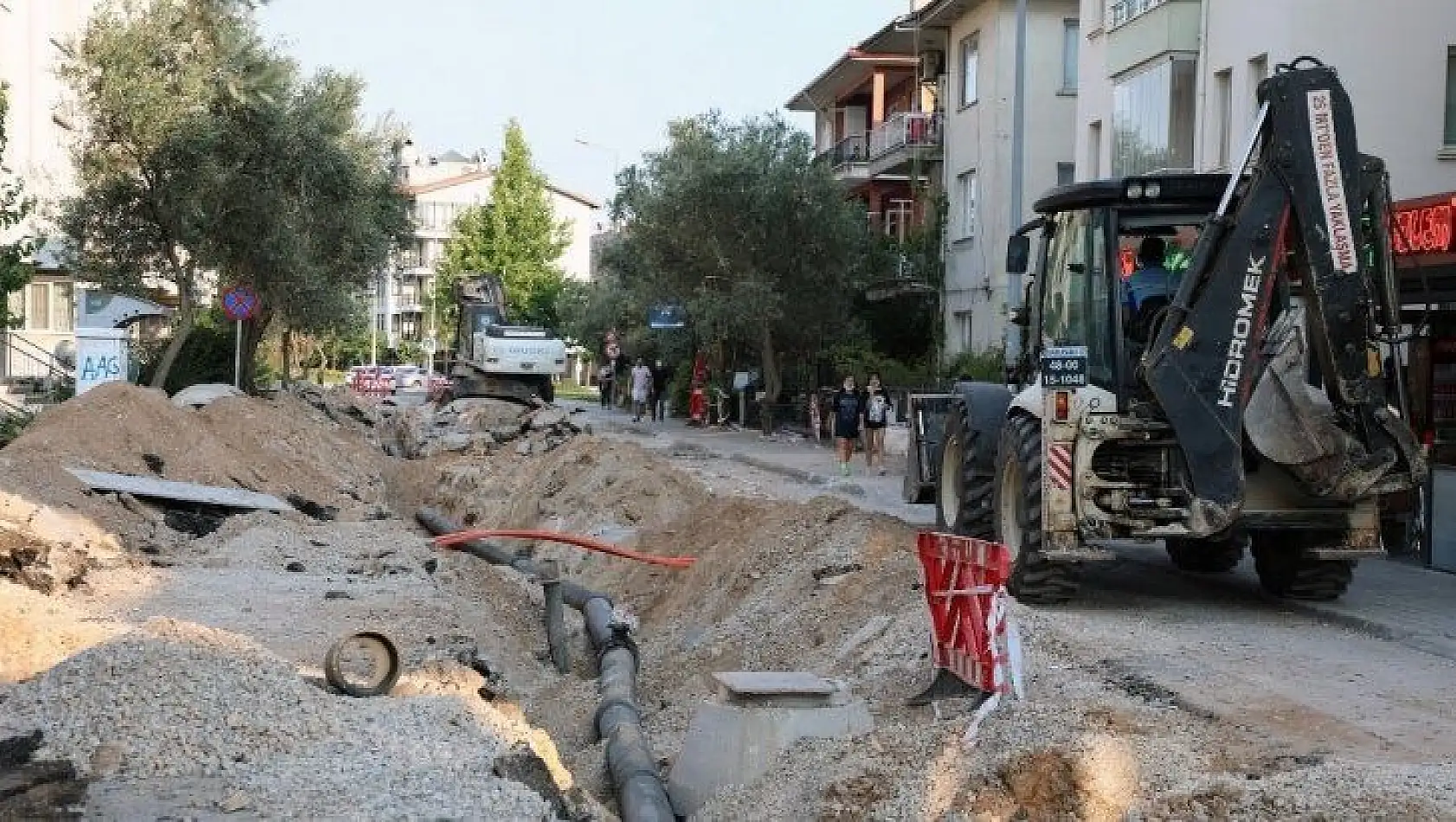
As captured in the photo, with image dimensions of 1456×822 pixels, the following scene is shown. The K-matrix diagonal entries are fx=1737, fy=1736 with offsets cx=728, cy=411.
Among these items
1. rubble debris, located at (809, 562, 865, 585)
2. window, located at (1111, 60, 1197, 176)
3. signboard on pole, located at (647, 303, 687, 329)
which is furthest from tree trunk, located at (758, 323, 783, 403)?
rubble debris, located at (809, 562, 865, 585)

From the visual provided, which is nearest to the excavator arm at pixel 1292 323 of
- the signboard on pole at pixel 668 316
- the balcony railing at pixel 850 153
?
the signboard on pole at pixel 668 316

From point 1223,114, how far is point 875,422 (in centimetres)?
694

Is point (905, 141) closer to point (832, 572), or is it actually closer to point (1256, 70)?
point (1256, 70)

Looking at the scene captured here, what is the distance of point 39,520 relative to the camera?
1429cm

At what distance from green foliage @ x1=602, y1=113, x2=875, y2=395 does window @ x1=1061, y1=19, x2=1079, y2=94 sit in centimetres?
574

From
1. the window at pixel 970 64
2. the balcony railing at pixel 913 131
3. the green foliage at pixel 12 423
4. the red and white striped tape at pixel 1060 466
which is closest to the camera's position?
the red and white striped tape at pixel 1060 466

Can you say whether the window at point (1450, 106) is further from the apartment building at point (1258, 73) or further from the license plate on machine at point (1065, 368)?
the license plate on machine at point (1065, 368)

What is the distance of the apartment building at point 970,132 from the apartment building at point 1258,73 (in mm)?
6706

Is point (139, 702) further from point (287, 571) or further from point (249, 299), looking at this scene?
point (249, 299)

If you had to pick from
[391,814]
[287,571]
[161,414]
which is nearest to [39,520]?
[287,571]

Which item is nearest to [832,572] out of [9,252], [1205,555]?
[1205,555]

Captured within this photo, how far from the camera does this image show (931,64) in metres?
43.3

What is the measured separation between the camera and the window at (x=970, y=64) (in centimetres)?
3916

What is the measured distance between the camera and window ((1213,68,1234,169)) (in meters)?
25.6
